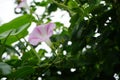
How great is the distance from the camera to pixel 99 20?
1.31 meters

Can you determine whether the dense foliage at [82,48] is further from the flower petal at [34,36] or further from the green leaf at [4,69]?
the green leaf at [4,69]

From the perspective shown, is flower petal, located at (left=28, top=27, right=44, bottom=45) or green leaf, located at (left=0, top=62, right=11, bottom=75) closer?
green leaf, located at (left=0, top=62, right=11, bottom=75)

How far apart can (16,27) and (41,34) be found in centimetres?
17

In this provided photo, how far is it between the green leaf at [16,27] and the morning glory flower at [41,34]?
0.04 metres

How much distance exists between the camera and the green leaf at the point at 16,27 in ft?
3.94

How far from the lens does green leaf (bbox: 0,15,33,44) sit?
120 cm

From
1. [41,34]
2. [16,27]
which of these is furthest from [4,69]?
[41,34]

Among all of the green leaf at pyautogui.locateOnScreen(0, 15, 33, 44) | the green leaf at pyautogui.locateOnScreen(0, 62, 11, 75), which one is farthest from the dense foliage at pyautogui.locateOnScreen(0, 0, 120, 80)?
the green leaf at pyautogui.locateOnScreen(0, 62, 11, 75)

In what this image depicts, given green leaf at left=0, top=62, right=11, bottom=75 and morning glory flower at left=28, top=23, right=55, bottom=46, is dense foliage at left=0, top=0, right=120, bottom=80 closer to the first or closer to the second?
morning glory flower at left=28, top=23, right=55, bottom=46

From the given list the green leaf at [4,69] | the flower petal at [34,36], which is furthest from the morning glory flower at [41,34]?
the green leaf at [4,69]

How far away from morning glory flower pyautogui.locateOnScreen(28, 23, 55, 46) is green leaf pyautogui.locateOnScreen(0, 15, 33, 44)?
0.04 meters

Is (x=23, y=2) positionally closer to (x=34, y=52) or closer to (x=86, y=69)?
(x=34, y=52)

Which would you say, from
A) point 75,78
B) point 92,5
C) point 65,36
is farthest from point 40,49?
point 92,5

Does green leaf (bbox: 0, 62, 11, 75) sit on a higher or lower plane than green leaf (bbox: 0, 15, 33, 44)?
lower
